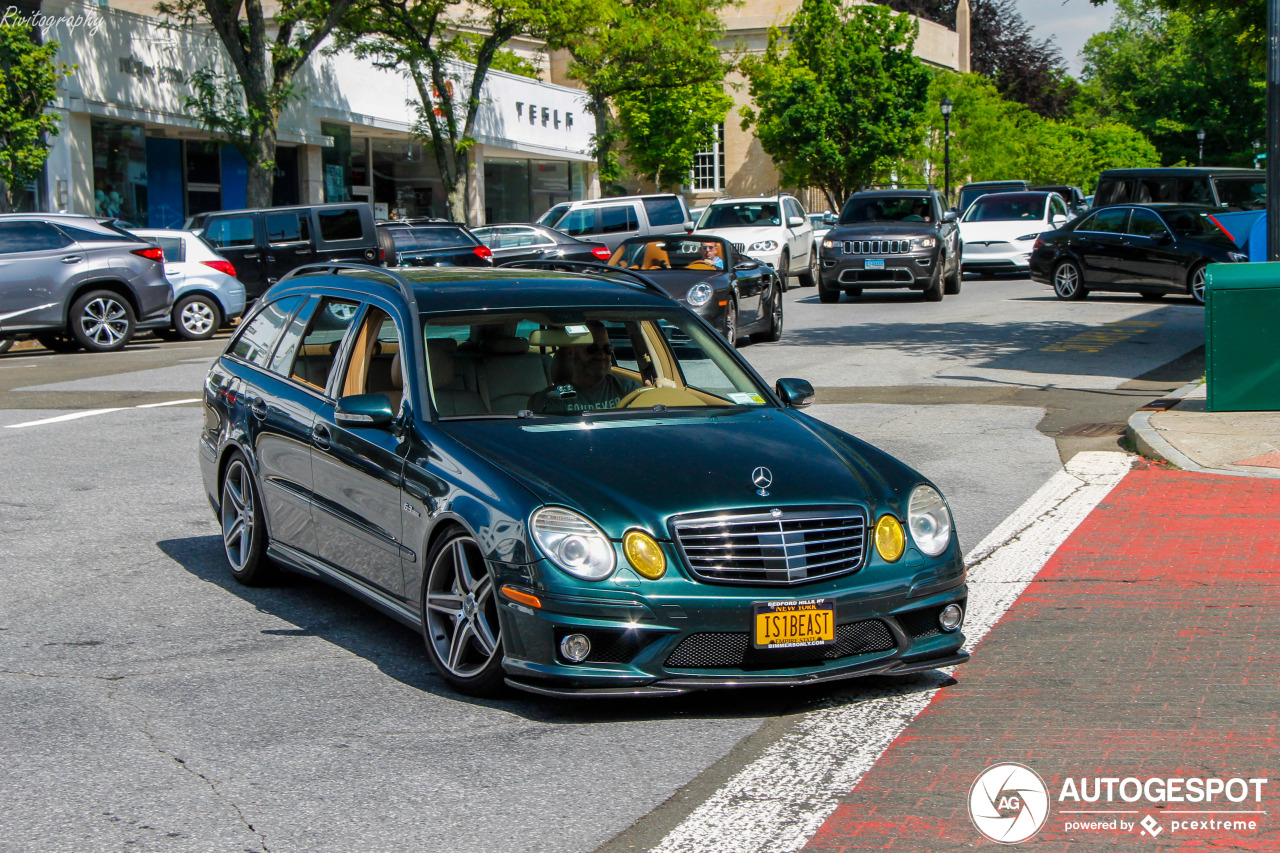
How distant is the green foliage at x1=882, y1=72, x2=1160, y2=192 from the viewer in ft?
198

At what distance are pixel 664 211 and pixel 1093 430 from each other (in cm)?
1828

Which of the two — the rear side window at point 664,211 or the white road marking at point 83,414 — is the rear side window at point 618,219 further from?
the white road marking at point 83,414

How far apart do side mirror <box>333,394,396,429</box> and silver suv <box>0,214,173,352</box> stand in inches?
602

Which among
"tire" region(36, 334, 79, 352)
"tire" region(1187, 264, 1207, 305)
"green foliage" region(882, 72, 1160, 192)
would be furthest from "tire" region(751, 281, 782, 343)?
"green foliage" region(882, 72, 1160, 192)

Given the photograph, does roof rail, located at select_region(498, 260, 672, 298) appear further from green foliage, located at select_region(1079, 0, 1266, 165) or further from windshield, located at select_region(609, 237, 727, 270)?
green foliage, located at select_region(1079, 0, 1266, 165)

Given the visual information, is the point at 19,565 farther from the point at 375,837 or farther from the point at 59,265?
the point at 59,265

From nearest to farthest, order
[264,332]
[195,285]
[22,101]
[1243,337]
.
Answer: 1. [264,332]
2. [1243,337]
3. [195,285]
4. [22,101]

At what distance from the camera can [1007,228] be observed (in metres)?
31.3

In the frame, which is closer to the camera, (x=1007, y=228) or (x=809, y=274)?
(x=1007, y=228)

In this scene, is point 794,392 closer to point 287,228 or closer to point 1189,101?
point 287,228

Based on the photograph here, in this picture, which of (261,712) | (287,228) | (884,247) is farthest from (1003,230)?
(261,712)

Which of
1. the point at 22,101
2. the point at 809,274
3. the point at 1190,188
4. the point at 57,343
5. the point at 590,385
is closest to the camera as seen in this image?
the point at 590,385

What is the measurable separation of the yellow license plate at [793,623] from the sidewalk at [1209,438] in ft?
18.5

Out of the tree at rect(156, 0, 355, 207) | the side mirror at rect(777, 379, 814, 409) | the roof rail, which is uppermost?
the tree at rect(156, 0, 355, 207)
